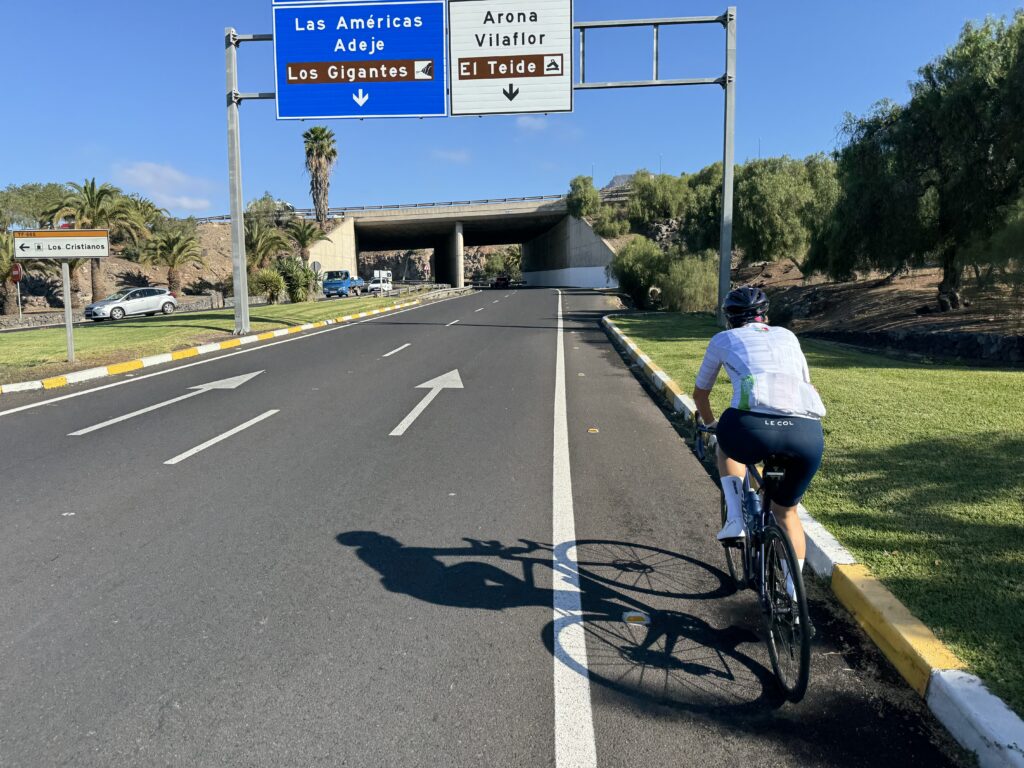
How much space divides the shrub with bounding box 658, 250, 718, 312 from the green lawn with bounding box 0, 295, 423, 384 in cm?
1357

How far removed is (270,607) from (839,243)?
903 inches

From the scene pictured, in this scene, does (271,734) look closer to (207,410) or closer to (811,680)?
(811,680)

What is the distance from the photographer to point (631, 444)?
7.70m

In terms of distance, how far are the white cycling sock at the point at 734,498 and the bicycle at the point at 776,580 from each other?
3 centimetres

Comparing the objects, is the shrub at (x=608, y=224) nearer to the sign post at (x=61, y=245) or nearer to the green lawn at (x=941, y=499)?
the sign post at (x=61, y=245)

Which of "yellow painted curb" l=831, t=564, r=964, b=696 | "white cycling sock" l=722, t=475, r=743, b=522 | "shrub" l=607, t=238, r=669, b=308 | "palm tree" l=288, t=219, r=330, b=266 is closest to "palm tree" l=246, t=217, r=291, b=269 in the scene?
"palm tree" l=288, t=219, r=330, b=266

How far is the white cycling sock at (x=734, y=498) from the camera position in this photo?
3.71 m

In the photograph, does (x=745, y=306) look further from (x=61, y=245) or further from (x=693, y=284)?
(x=693, y=284)

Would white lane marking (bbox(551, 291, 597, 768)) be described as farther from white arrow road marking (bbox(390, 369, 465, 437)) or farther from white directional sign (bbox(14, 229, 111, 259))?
white directional sign (bbox(14, 229, 111, 259))

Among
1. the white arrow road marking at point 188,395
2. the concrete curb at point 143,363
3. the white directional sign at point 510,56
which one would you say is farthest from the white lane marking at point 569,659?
the white directional sign at point 510,56

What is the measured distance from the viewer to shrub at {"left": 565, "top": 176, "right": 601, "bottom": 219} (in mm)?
68250

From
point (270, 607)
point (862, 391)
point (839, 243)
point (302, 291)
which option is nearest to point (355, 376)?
point (862, 391)

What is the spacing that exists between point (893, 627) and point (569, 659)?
1566 mm

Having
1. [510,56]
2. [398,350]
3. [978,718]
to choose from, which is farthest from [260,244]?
[978,718]
